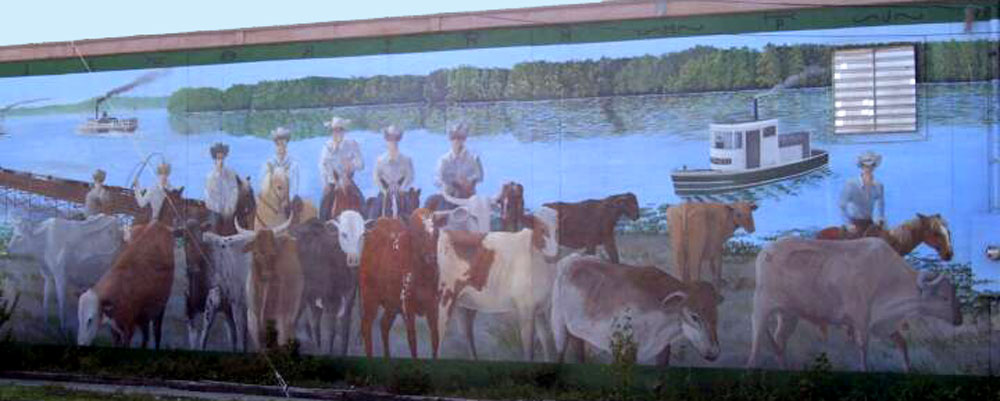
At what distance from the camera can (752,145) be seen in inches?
595

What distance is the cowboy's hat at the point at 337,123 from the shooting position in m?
17.3

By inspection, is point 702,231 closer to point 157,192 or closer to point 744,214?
point 744,214

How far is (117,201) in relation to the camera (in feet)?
62.0

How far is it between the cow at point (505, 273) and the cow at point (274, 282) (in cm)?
231

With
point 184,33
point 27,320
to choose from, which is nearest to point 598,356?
point 184,33

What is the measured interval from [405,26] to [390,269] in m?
3.27

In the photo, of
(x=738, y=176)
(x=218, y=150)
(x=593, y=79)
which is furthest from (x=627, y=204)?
(x=218, y=150)

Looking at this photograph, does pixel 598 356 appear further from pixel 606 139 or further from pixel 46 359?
pixel 46 359

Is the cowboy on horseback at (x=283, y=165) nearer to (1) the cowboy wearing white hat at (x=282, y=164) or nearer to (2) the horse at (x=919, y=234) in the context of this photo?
(1) the cowboy wearing white hat at (x=282, y=164)

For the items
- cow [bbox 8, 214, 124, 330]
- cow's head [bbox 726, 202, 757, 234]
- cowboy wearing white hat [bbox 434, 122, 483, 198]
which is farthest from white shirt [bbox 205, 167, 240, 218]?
cow's head [bbox 726, 202, 757, 234]

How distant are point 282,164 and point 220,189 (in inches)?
43.0

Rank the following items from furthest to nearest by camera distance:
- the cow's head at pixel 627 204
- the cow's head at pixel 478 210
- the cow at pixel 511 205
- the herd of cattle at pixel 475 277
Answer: the cow's head at pixel 478 210, the cow at pixel 511 205, the cow's head at pixel 627 204, the herd of cattle at pixel 475 277

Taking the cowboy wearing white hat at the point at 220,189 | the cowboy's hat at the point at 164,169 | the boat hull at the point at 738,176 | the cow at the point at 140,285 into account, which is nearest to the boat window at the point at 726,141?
the boat hull at the point at 738,176

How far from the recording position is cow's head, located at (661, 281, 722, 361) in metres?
15.2
